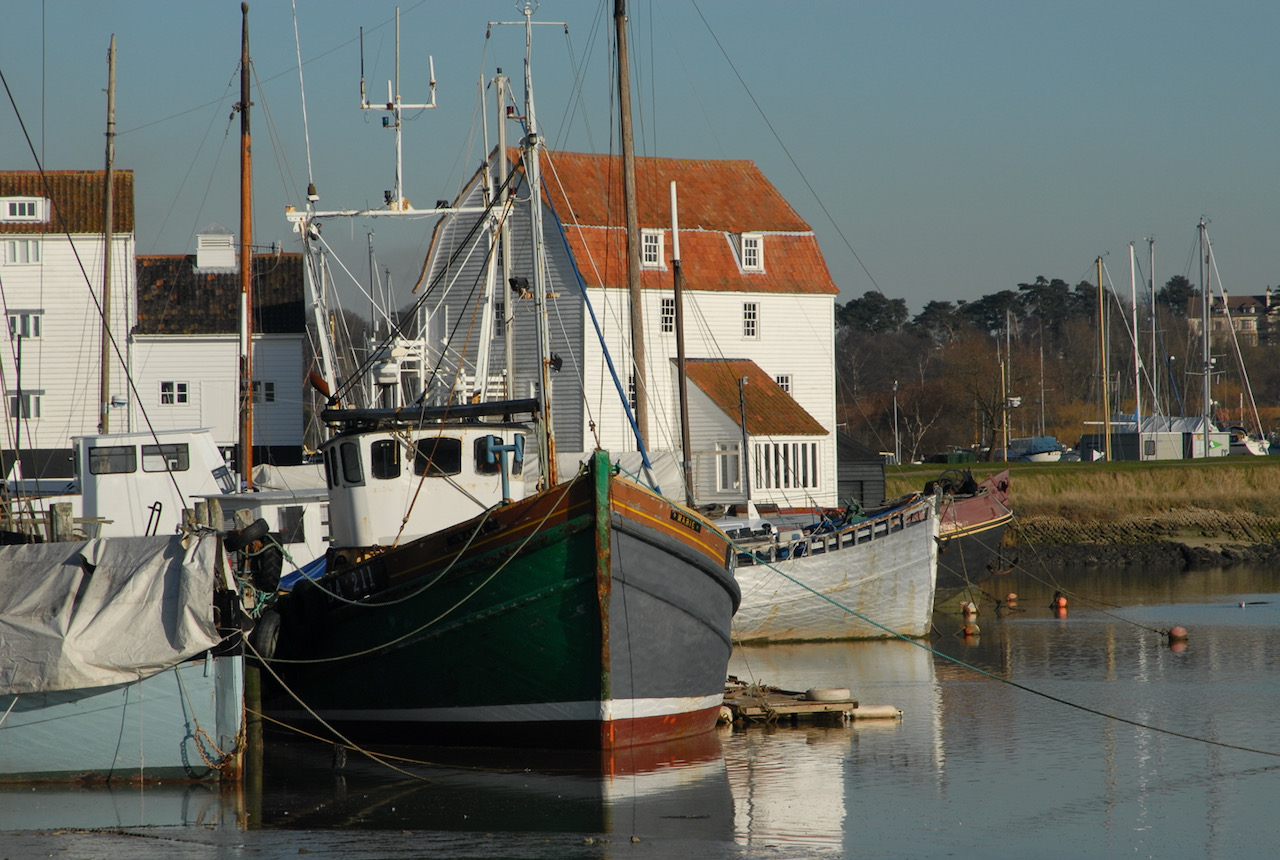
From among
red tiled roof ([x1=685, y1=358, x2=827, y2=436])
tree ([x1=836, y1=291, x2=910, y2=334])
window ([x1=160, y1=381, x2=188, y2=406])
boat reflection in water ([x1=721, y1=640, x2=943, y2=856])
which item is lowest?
boat reflection in water ([x1=721, y1=640, x2=943, y2=856])

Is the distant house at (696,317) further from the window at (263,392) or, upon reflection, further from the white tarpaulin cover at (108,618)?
the white tarpaulin cover at (108,618)

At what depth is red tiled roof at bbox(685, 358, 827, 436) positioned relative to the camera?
40.3 meters

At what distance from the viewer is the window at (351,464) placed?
1775 cm

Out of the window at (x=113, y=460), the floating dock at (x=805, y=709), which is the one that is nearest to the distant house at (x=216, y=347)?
the window at (x=113, y=460)

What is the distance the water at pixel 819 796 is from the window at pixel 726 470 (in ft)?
62.5

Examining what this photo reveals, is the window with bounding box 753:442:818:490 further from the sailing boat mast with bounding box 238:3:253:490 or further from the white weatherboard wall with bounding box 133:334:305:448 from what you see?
the white weatherboard wall with bounding box 133:334:305:448

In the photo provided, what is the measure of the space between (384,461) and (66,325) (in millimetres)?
34164

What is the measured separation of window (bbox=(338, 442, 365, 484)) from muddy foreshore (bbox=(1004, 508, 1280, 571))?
3445 cm

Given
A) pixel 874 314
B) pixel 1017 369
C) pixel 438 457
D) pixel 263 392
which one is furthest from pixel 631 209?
pixel 874 314

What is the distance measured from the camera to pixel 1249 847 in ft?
38.0

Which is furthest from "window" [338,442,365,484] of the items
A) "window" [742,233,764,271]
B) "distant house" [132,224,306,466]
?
"distant house" [132,224,306,466]

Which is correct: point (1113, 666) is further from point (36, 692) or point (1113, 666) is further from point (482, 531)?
point (36, 692)

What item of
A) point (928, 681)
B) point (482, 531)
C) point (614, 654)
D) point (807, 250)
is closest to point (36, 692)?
point (482, 531)

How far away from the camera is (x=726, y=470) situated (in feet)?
134
